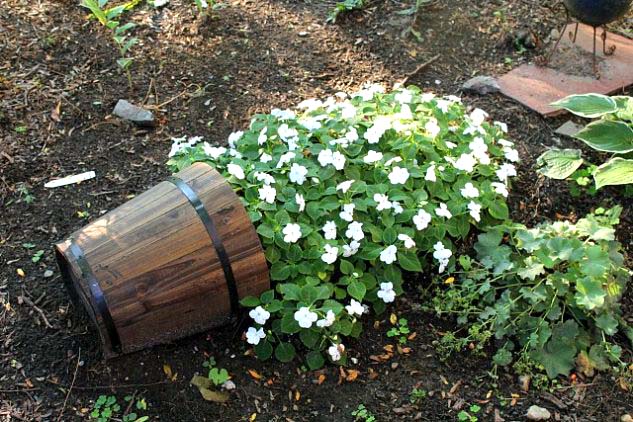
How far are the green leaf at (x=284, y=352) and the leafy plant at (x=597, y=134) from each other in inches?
59.4

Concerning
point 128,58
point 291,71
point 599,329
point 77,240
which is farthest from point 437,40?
point 77,240

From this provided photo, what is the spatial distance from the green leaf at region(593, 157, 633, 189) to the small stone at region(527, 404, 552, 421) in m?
1.03

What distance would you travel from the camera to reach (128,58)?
4117 mm

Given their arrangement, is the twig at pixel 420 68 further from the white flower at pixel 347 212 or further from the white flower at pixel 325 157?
the white flower at pixel 347 212

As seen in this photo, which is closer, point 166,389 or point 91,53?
point 166,389

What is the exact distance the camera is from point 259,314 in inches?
106

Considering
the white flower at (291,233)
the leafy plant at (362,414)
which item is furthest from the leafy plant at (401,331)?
the white flower at (291,233)

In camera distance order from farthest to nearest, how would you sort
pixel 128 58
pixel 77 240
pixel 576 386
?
pixel 128 58
pixel 576 386
pixel 77 240

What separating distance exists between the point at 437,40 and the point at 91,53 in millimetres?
2112

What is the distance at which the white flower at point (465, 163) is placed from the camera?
10.2ft

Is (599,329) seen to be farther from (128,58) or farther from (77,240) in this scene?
(128,58)

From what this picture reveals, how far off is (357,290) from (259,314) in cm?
40

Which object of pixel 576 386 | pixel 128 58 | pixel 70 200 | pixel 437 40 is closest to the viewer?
pixel 576 386

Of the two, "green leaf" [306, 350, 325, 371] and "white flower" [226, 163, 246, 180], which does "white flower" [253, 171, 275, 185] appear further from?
"green leaf" [306, 350, 325, 371]
